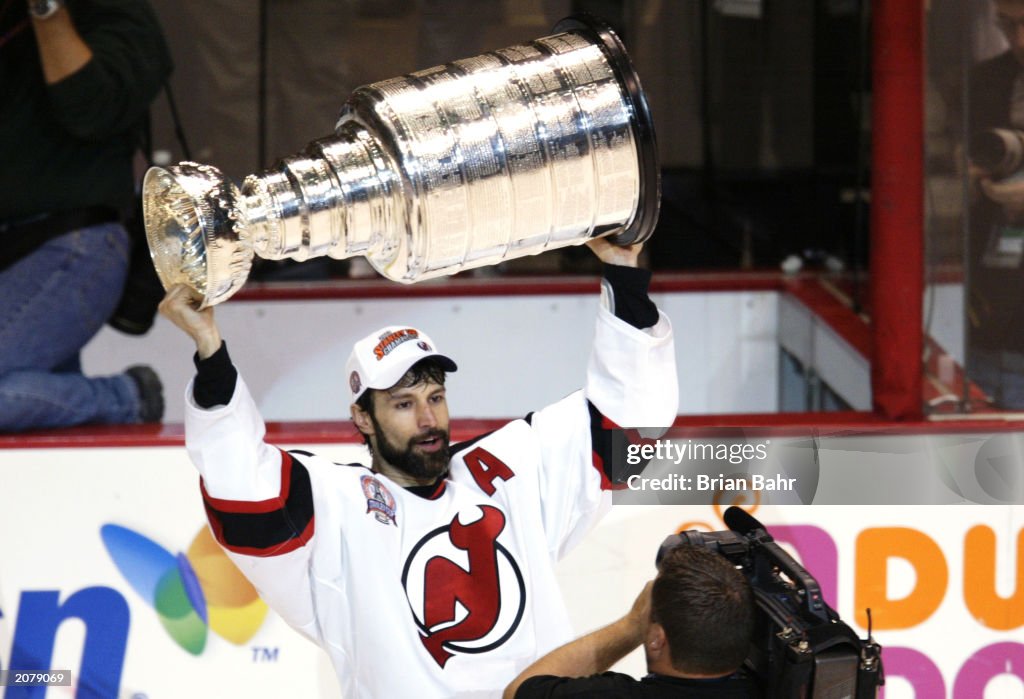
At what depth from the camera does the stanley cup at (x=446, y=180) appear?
1.81 meters

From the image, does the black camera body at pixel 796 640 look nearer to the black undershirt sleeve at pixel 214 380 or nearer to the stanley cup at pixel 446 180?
the stanley cup at pixel 446 180

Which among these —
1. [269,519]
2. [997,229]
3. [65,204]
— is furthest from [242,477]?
[997,229]

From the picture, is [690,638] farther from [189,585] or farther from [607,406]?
[189,585]

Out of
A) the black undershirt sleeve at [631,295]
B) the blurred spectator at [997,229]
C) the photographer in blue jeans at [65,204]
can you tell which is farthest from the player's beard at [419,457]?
the blurred spectator at [997,229]

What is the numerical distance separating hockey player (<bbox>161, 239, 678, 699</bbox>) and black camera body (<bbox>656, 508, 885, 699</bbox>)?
1.21 ft

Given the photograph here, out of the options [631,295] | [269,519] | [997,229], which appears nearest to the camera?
[269,519]

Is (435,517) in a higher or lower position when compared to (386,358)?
lower

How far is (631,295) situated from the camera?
2.24 metres

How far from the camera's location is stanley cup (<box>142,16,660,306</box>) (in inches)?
71.1

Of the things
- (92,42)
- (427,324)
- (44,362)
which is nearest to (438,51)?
(427,324)

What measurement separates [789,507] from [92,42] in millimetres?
1787

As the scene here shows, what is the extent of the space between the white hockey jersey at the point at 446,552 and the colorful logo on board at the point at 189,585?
1.80 feet

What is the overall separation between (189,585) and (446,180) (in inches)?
52.4

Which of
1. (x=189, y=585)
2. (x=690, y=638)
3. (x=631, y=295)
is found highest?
(x=631, y=295)
